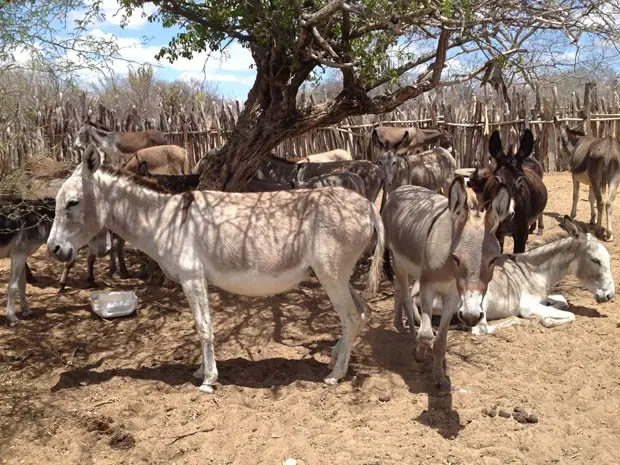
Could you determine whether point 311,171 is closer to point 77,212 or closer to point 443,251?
point 77,212

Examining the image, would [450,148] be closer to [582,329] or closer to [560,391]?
[582,329]

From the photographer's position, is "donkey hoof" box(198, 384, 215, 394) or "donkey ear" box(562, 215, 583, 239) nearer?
"donkey hoof" box(198, 384, 215, 394)

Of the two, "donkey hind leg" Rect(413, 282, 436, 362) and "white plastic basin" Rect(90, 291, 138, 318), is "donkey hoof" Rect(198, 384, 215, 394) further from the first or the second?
"white plastic basin" Rect(90, 291, 138, 318)

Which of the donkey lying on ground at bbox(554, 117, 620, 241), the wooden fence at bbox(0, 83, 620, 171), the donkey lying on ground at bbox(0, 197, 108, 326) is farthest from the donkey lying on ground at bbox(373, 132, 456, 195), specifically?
the donkey lying on ground at bbox(0, 197, 108, 326)

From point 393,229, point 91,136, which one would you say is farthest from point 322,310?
point 91,136

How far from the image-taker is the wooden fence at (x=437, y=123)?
15289 millimetres

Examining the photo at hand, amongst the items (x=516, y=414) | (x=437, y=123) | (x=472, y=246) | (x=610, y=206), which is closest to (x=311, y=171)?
(x=610, y=206)

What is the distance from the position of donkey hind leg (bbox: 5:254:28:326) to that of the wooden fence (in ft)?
28.8

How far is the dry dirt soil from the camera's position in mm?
3680

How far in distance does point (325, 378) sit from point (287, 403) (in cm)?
48

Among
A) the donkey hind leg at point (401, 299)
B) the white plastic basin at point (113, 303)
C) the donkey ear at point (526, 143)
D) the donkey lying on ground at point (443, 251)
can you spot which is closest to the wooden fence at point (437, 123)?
the donkey ear at point (526, 143)

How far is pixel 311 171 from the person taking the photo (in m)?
9.91

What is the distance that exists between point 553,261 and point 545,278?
0.24m

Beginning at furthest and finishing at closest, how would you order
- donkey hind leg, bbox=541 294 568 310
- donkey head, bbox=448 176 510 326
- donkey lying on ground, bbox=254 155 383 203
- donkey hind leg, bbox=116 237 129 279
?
donkey lying on ground, bbox=254 155 383 203 < donkey hind leg, bbox=116 237 129 279 < donkey hind leg, bbox=541 294 568 310 < donkey head, bbox=448 176 510 326
